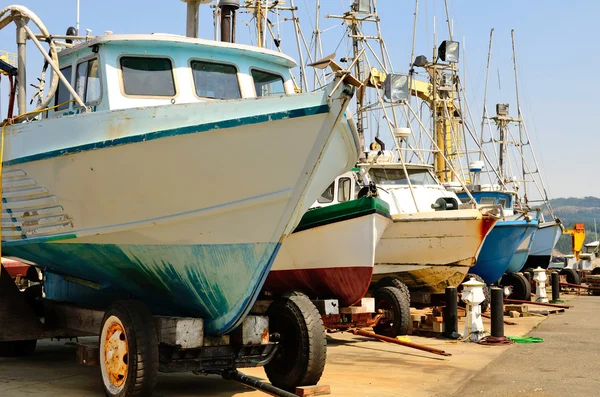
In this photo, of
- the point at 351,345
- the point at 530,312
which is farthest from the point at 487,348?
the point at 530,312

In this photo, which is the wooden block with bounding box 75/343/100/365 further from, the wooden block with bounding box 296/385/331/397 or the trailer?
the wooden block with bounding box 296/385/331/397

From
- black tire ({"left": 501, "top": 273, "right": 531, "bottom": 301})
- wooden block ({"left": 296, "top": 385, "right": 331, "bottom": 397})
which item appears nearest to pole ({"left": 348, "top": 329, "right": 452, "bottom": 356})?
wooden block ({"left": 296, "top": 385, "right": 331, "bottom": 397})

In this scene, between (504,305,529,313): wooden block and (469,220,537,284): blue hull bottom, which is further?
(469,220,537,284): blue hull bottom

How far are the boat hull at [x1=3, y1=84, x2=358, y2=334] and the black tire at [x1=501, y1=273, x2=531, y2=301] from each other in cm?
1232

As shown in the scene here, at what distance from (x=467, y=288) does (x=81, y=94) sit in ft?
20.5

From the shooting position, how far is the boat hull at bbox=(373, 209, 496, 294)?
1309cm

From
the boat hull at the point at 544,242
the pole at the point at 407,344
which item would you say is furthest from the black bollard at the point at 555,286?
the pole at the point at 407,344

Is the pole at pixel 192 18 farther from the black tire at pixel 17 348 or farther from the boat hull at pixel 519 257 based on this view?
the boat hull at pixel 519 257

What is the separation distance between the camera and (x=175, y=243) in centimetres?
704

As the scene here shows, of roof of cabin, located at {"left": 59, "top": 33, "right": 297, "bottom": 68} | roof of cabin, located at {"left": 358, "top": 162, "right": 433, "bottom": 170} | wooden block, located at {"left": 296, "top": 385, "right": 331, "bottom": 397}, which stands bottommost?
wooden block, located at {"left": 296, "top": 385, "right": 331, "bottom": 397}

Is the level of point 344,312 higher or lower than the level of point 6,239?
lower

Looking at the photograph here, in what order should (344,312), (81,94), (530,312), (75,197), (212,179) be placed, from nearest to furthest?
1. (212,179)
2. (75,197)
3. (81,94)
4. (344,312)
5. (530,312)

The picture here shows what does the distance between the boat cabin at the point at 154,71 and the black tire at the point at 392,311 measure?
450 centimetres

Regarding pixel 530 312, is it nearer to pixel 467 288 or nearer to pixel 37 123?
pixel 467 288
